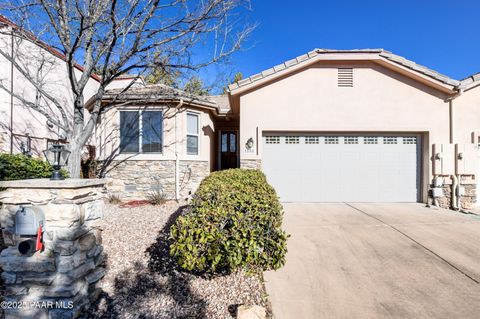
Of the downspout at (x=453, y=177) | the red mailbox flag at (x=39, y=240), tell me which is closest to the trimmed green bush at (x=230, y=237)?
the red mailbox flag at (x=39, y=240)

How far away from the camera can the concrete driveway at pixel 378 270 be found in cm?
292

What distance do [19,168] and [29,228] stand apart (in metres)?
4.36

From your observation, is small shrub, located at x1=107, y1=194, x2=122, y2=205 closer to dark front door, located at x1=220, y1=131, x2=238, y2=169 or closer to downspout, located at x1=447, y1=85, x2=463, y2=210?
dark front door, located at x1=220, y1=131, x2=238, y2=169

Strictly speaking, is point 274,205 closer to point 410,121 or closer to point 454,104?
point 410,121

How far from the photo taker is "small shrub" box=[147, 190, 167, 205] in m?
7.99

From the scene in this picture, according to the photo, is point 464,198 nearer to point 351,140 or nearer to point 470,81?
point 470,81

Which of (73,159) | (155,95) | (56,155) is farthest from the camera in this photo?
(155,95)

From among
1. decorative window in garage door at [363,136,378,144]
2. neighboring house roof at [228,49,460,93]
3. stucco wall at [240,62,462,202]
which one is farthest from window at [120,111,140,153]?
decorative window in garage door at [363,136,378,144]

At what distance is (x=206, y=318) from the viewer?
2605 millimetres

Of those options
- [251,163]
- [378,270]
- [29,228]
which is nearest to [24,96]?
[251,163]

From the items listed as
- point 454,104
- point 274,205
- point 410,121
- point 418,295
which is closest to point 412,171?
point 410,121

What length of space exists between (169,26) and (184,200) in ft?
18.9

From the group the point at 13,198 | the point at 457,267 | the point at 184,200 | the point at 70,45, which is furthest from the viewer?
the point at 184,200

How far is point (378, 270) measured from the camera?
Answer: 3.79 metres
